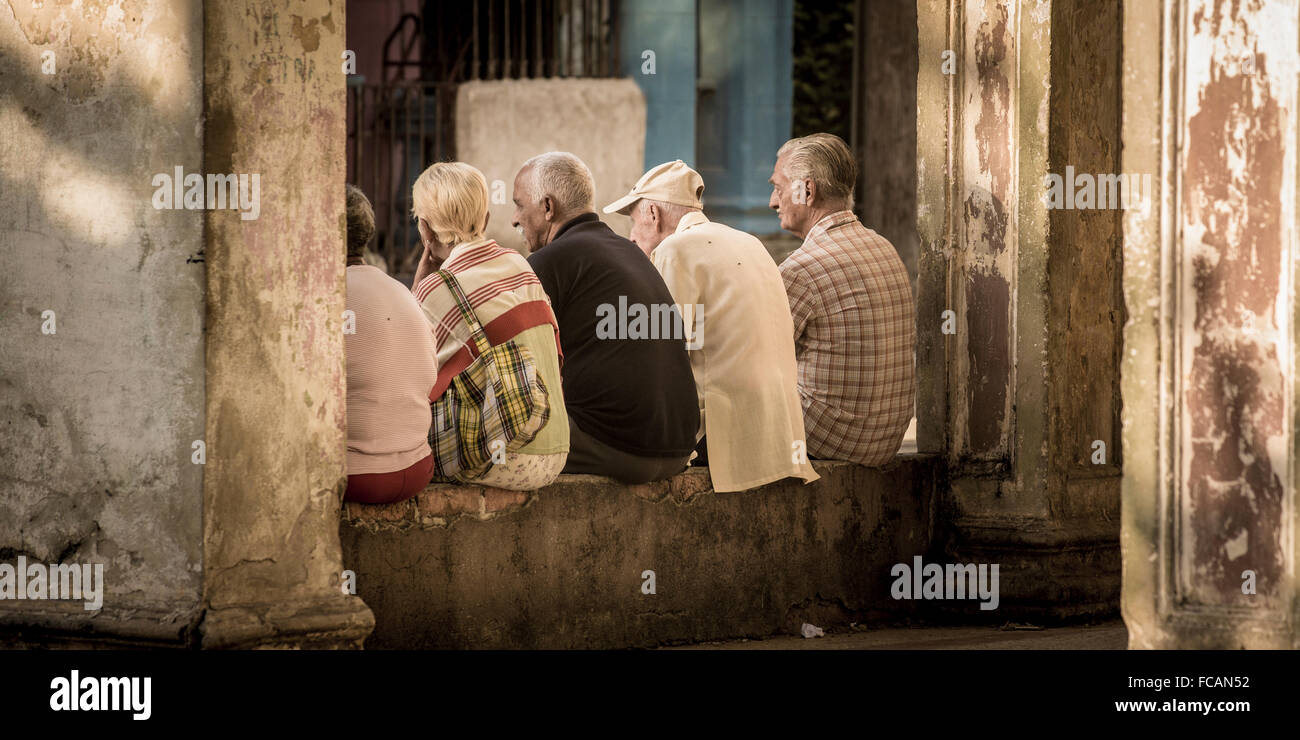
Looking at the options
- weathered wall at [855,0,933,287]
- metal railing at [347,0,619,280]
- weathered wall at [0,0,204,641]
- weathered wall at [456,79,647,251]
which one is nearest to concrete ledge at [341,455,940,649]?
weathered wall at [0,0,204,641]

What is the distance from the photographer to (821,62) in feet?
41.2

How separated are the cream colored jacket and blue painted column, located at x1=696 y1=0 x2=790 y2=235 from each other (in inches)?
265

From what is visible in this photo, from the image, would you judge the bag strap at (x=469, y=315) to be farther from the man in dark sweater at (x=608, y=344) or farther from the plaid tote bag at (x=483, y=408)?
the man in dark sweater at (x=608, y=344)

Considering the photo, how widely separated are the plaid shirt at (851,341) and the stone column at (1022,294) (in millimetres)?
271

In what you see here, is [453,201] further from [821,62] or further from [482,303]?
[821,62]

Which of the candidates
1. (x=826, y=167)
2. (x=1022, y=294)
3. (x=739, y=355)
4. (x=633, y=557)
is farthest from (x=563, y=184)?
(x=1022, y=294)

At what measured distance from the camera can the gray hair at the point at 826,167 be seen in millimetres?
5598

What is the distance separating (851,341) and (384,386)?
73.0 inches

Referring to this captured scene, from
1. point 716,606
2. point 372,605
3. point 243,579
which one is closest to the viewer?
point 243,579

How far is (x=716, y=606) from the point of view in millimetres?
5191

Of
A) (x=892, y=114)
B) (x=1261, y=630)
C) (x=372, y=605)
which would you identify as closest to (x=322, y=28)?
(x=372, y=605)

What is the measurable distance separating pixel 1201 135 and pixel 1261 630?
1.06 meters

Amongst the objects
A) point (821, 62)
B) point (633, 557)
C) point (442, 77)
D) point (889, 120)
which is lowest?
point (633, 557)
